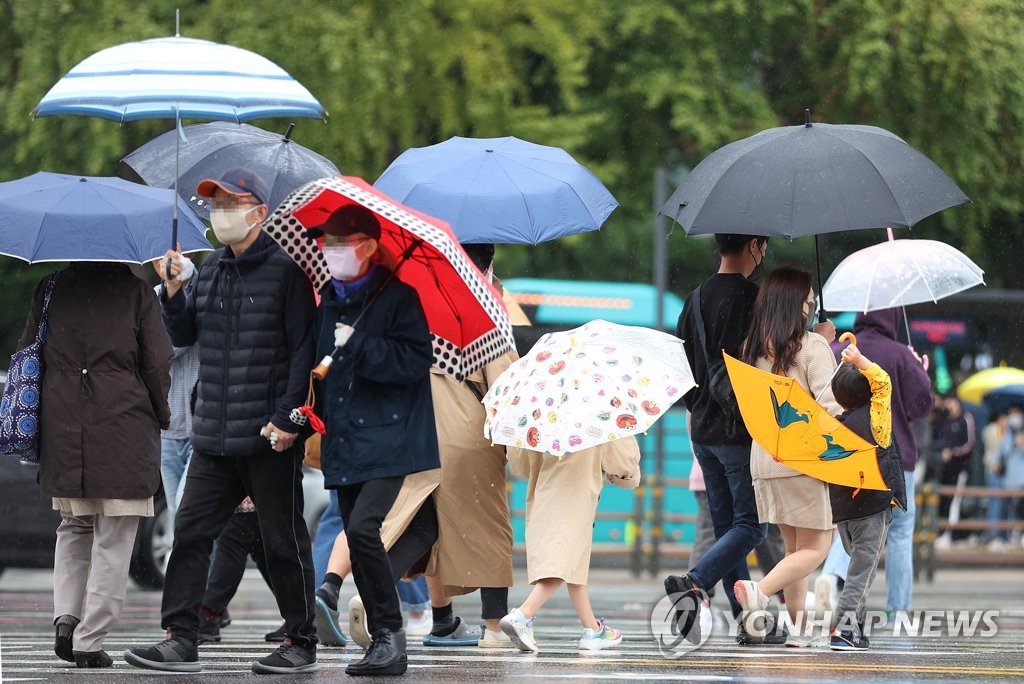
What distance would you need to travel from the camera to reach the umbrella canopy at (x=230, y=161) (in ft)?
28.7

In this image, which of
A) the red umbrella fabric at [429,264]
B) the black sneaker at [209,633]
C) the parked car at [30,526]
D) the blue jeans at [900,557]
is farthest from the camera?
the parked car at [30,526]

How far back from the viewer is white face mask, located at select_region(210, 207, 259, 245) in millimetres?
7324

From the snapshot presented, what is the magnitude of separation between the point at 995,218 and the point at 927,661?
1307 centimetres

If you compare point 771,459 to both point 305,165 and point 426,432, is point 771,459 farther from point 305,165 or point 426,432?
point 305,165

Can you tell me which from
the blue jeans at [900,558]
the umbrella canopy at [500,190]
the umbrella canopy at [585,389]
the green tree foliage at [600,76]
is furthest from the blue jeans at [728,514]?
the green tree foliage at [600,76]

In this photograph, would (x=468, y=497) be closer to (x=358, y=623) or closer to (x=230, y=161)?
(x=358, y=623)

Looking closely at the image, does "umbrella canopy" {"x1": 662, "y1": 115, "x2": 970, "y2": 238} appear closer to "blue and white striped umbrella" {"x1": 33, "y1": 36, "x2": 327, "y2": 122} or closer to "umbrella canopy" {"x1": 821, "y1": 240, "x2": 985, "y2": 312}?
"umbrella canopy" {"x1": 821, "y1": 240, "x2": 985, "y2": 312}

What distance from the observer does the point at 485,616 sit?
28.5 feet

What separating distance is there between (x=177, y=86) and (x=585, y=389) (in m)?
2.54

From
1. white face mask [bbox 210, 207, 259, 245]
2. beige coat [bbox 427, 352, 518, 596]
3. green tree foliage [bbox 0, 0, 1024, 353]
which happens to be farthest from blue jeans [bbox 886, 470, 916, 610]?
green tree foliage [bbox 0, 0, 1024, 353]

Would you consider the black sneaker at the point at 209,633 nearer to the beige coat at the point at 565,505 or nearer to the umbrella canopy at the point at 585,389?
the beige coat at the point at 565,505

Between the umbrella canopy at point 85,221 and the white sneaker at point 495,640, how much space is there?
2275 mm

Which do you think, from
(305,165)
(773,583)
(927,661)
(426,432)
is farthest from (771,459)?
(305,165)

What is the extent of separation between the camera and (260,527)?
24.2ft
